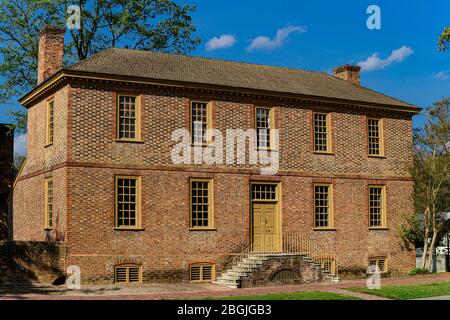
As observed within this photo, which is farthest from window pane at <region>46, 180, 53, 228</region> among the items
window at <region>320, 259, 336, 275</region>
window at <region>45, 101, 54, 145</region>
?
window at <region>320, 259, 336, 275</region>

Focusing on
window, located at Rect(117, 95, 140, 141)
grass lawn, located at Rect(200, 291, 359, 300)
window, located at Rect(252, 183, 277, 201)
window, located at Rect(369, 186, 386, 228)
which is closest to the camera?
grass lawn, located at Rect(200, 291, 359, 300)

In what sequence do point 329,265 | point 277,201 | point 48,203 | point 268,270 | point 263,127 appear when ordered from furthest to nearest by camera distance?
point 329,265 < point 263,127 < point 277,201 < point 48,203 < point 268,270

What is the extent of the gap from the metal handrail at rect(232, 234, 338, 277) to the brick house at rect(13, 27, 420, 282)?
6cm

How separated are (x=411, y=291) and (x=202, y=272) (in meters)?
7.93

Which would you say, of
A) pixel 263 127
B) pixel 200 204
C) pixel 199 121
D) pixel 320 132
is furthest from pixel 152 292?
pixel 320 132

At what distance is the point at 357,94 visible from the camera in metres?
32.3

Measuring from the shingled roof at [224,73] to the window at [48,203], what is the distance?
477 cm

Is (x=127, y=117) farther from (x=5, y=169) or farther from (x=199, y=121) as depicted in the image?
(x=5, y=169)

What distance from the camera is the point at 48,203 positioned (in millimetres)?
26953

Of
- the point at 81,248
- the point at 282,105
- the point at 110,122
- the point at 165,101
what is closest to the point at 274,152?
the point at 282,105

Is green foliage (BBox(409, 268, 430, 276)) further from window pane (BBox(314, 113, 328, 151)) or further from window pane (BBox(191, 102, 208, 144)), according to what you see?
window pane (BBox(191, 102, 208, 144))

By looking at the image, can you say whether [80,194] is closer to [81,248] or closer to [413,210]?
[81,248]

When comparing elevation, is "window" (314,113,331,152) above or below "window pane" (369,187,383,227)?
above

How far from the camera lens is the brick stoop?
2570 centimetres
